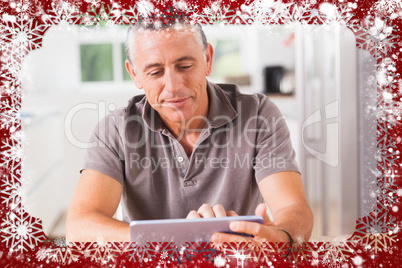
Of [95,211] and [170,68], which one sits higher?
[170,68]

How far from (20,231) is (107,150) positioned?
20 centimetres

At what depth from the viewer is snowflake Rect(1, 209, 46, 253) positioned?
656mm

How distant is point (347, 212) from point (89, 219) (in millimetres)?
627

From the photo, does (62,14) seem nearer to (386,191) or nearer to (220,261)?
(220,261)

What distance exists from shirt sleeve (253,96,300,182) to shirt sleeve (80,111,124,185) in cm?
26

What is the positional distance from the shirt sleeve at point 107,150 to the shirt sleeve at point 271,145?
264 mm

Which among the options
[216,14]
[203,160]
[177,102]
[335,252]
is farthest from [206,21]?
[335,252]

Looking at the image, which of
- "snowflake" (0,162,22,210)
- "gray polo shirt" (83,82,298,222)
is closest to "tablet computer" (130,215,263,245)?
"gray polo shirt" (83,82,298,222)

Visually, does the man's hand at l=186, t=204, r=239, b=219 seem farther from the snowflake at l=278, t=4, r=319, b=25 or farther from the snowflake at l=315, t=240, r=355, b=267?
the snowflake at l=278, t=4, r=319, b=25

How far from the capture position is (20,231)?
659mm

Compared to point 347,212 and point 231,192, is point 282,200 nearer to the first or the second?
point 231,192

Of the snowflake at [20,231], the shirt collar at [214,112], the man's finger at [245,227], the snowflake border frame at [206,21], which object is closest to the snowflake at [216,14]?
the snowflake border frame at [206,21]

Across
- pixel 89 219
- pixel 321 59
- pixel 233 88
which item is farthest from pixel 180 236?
pixel 321 59

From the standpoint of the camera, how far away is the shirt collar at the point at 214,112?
2.32ft
